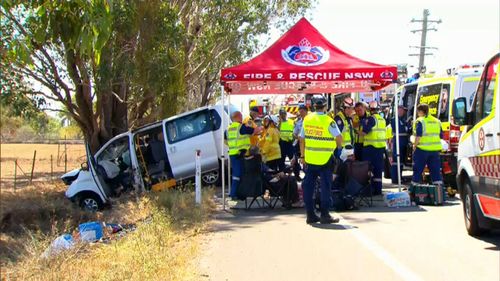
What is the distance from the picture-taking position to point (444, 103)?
11.8 metres

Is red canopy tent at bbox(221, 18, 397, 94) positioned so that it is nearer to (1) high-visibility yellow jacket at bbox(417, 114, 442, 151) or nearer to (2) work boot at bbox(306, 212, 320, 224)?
(1) high-visibility yellow jacket at bbox(417, 114, 442, 151)

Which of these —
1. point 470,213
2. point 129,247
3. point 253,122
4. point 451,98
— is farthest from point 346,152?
point 129,247

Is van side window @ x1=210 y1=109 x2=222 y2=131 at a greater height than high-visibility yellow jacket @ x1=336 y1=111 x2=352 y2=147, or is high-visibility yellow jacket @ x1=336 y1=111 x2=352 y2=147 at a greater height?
van side window @ x1=210 y1=109 x2=222 y2=131

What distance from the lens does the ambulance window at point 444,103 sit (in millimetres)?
11578

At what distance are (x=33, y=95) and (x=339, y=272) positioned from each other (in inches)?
515

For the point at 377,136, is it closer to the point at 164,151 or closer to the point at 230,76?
the point at 230,76

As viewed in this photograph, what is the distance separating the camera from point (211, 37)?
71.5 ft

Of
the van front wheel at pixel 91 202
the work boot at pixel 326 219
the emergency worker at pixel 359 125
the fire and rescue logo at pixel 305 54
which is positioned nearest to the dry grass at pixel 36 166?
the van front wheel at pixel 91 202

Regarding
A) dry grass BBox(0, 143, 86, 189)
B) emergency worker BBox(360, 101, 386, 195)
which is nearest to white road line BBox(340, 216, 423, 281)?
emergency worker BBox(360, 101, 386, 195)

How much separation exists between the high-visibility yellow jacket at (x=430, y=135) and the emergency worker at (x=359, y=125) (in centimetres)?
127

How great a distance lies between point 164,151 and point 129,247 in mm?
7027

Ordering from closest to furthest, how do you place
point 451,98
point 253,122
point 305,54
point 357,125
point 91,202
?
point 305,54 < point 451,98 < point 357,125 < point 253,122 < point 91,202

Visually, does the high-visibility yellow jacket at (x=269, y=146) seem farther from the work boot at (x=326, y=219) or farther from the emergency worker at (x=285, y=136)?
the work boot at (x=326, y=219)

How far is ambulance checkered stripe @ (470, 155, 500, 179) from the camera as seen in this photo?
599 centimetres
